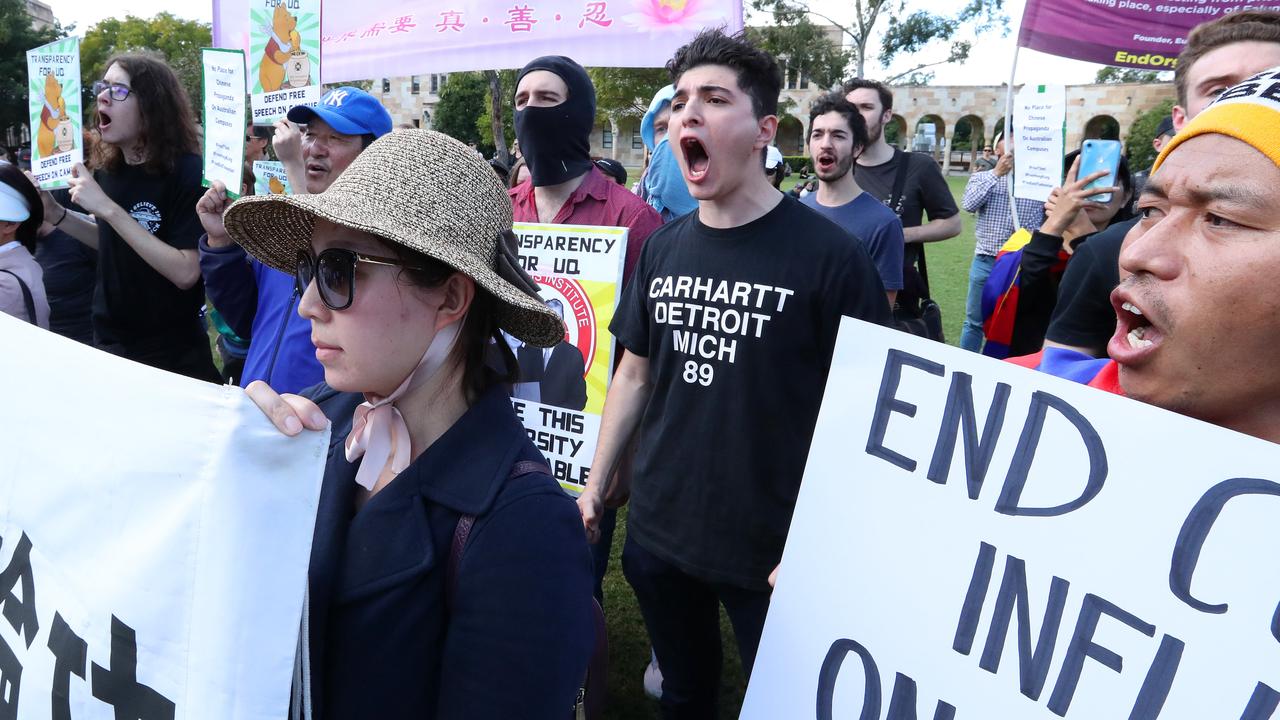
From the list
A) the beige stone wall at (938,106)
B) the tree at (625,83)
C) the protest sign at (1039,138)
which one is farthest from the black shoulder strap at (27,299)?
the beige stone wall at (938,106)

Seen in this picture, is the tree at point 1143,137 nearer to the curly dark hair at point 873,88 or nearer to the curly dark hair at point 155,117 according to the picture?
the curly dark hair at point 873,88

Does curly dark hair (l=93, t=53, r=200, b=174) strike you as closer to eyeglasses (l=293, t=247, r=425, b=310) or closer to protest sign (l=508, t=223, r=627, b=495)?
protest sign (l=508, t=223, r=627, b=495)

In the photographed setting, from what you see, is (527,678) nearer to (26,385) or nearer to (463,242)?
(463,242)

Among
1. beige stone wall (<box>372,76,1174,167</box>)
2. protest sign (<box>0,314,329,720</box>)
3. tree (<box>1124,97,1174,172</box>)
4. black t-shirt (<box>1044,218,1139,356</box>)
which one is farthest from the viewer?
beige stone wall (<box>372,76,1174,167</box>)

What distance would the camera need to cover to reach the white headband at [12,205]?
11.4ft

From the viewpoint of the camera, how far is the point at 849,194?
394cm

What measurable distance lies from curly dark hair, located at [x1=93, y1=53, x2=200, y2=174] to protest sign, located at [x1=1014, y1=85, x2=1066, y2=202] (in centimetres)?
418

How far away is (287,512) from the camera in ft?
3.78

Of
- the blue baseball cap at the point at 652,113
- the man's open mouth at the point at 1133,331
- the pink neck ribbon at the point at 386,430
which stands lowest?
the pink neck ribbon at the point at 386,430

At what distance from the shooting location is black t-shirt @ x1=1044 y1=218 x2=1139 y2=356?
1.98 metres

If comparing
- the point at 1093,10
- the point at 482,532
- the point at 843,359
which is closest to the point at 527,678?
the point at 482,532

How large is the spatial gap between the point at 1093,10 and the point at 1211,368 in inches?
228

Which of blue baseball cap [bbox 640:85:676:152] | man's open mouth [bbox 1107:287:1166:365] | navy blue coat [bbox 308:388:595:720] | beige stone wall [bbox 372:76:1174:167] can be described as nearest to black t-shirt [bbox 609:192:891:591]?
navy blue coat [bbox 308:388:595:720]

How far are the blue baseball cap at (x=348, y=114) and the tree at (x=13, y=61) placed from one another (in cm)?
3779
